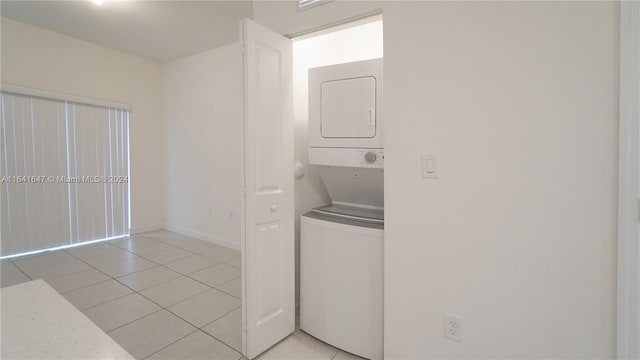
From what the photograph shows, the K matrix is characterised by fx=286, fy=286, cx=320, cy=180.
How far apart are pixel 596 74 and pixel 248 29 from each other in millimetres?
1612

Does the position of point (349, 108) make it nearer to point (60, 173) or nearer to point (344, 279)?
point (344, 279)

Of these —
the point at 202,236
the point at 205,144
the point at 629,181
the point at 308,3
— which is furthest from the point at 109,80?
the point at 629,181

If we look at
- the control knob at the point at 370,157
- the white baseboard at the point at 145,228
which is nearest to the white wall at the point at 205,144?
the white baseboard at the point at 145,228

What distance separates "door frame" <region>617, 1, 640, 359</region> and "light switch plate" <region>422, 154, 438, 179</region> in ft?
2.11

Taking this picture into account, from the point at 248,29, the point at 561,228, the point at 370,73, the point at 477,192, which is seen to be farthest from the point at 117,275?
the point at 561,228

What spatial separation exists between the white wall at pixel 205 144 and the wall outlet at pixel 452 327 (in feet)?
9.72

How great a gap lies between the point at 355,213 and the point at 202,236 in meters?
3.14

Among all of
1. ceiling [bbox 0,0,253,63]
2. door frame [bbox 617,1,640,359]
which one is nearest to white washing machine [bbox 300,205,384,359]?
door frame [bbox 617,1,640,359]

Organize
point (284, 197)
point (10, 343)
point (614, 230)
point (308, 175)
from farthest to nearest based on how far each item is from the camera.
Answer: point (308, 175) < point (284, 197) < point (614, 230) < point (10, 343)

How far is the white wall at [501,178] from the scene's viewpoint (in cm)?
110

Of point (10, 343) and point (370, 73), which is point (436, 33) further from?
point (10, 343)

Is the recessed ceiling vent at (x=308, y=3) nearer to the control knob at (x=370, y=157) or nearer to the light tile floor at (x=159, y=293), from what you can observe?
the control knob at (x=370, y=157)

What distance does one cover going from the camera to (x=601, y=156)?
3.56ft

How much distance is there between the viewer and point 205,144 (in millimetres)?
4199
